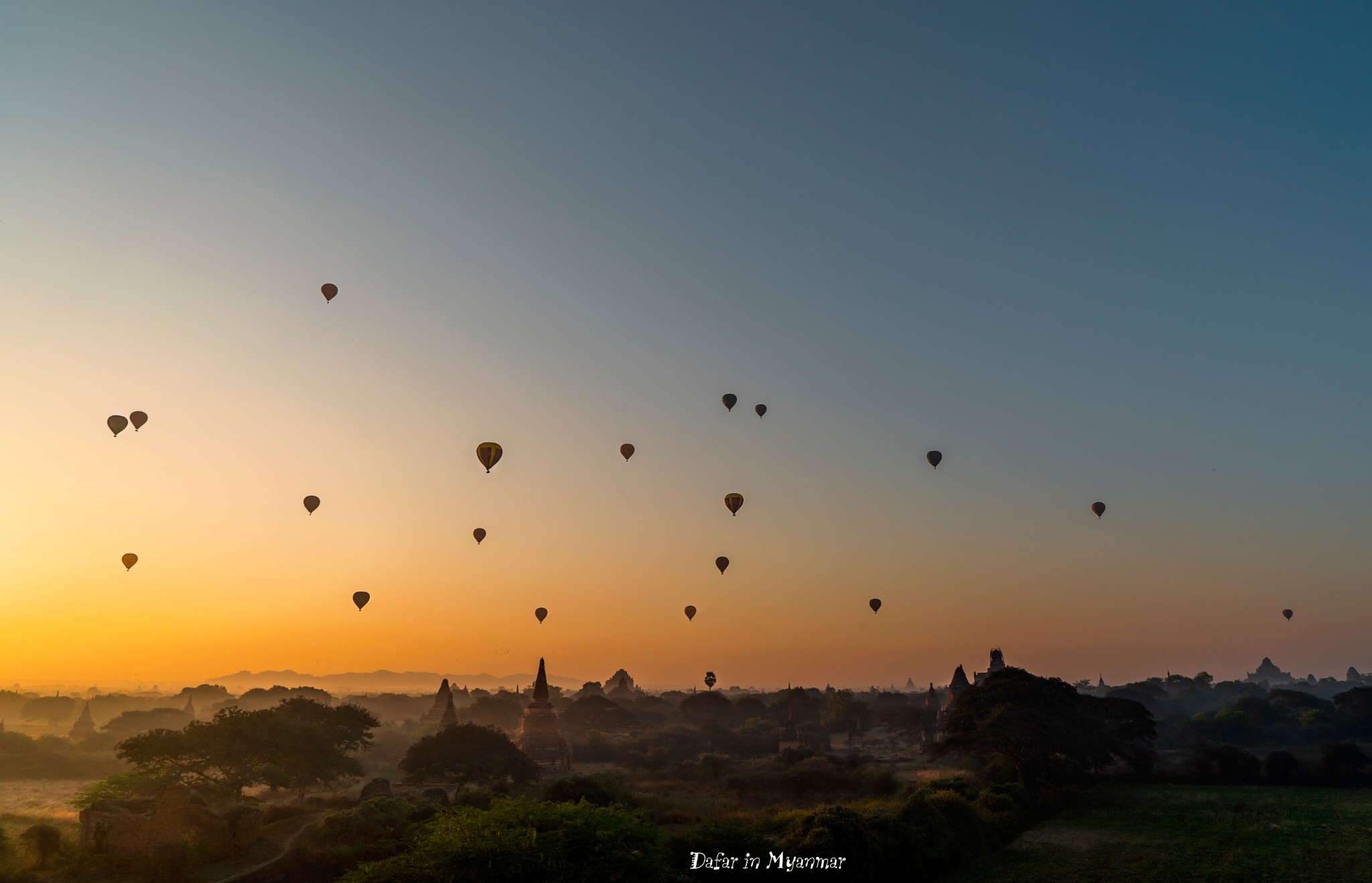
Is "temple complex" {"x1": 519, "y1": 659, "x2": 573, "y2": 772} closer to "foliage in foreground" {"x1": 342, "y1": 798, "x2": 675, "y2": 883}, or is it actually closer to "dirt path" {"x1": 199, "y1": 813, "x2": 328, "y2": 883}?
"dirt path" {"x1": 199, "y1": 813, "x2": 328, "y2": 883}

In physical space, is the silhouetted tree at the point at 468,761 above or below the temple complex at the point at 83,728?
above

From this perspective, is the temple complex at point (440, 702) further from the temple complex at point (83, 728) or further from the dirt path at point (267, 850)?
the temple complex at point (83, 728)

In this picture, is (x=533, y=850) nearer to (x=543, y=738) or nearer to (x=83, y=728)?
(x=543, y=738)

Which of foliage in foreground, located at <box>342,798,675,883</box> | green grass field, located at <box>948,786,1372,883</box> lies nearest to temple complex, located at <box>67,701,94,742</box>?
foliage in foreground, located at <box>342,798,675,883</box>

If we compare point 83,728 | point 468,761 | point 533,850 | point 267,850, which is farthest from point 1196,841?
point 83,728

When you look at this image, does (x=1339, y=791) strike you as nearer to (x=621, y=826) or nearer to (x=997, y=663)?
(x=997, y=663)

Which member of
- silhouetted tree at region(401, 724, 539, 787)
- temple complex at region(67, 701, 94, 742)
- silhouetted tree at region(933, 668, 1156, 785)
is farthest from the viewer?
temple complex at region(67, 701, 94, 742)

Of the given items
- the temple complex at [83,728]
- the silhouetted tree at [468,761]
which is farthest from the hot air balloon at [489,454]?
the temple complex at [83,728]

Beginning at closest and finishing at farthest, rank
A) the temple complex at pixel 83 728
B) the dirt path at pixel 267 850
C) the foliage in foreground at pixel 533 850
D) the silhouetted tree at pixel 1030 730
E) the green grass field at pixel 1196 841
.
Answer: the foliage in foreground at pixel 533 850
the dirt path at pixel 267 850
the green grass field at pixel 1196 841
the silhouetted tree at pixel 1030 730
the temple complex at pixel 83 728
